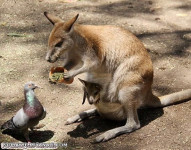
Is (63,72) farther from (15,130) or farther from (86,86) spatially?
(15,130)

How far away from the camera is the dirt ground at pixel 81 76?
13.8 ft

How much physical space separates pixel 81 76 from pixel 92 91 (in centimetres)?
115

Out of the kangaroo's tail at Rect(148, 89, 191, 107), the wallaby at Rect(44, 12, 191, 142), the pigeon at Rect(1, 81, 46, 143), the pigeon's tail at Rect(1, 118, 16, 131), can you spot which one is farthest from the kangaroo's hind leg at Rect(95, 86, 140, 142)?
the pigeon's tail at Rect(1, 118, 16, 131)

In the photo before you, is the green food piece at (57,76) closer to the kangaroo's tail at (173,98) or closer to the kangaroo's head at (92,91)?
the kangaroo's head at (92,91)

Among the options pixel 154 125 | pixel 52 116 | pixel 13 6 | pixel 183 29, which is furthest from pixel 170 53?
pixel 13 6

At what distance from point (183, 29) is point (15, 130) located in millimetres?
3869

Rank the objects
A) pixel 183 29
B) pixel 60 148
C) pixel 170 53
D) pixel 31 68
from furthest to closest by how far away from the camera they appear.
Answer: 1. pixel 183 29
2. pixel 170 53
3. pixel 31 68
4. pixel 60 148

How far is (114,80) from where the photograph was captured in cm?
428

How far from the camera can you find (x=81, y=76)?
543 centimetres

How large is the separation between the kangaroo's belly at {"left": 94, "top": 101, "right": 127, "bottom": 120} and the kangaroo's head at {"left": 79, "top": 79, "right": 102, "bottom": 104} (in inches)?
4.8

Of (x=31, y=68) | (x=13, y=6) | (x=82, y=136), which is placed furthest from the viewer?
(x=13, y=6)

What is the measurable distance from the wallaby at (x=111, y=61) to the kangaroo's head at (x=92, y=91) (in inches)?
2.3

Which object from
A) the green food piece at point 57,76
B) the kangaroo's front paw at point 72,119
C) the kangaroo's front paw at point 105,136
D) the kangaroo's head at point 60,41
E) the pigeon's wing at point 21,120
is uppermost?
the kangaroo's head at point 60,41

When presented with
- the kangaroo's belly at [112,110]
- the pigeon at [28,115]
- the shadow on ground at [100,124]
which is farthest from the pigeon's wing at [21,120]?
the kangaroo's belly at [112,110]
